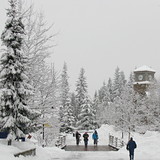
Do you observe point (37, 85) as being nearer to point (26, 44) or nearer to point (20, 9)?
point (26, 44)

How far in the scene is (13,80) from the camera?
1524cm

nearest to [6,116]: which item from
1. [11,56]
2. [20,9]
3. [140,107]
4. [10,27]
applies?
[11,56]

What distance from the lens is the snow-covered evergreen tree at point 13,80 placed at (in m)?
14.7

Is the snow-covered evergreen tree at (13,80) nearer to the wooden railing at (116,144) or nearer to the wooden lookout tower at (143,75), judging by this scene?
the wooden railing at (116,144)

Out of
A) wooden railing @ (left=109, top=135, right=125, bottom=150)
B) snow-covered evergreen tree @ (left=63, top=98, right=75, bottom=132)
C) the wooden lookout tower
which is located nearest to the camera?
wooden railing @ (left=109, top=135, right=125, bottom=150)

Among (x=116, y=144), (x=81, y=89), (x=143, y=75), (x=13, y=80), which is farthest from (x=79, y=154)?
(x=143, y=75)

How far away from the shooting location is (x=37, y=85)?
19188mm

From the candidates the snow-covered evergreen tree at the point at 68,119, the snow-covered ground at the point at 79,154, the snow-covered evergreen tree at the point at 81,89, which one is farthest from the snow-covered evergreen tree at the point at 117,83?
the snow-covered ground at the point at 79,154

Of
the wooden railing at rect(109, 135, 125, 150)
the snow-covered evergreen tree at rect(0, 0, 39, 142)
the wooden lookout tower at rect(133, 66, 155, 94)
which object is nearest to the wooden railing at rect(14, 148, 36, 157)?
the snow-covered evergreen tree at rect(0, 0, 39, 142)

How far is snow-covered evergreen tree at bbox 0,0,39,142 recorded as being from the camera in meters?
14.7

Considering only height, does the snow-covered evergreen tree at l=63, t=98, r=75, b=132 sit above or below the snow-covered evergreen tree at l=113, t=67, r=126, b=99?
below

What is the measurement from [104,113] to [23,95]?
2477 inches

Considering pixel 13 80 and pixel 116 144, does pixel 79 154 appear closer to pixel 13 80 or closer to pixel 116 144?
pixel 116 144

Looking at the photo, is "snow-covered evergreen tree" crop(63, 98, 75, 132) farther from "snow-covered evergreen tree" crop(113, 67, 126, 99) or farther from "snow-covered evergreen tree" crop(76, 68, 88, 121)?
"snow-covered evergreen tree" crop(113, 67, 126, 99)
